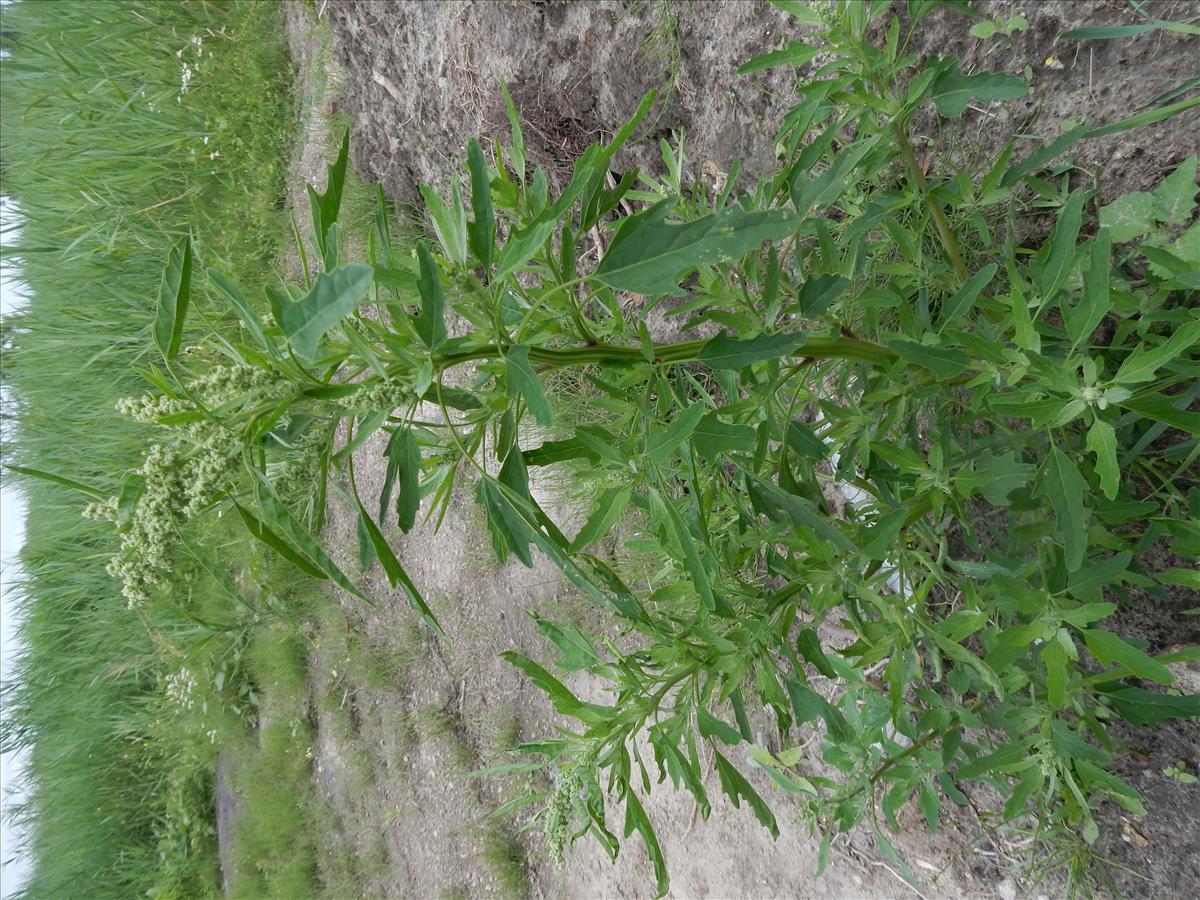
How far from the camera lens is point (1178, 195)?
1.46m

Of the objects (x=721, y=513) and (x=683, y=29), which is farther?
(x=683, y=29)

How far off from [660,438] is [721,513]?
93 centimetres

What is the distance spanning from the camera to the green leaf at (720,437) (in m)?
1.19

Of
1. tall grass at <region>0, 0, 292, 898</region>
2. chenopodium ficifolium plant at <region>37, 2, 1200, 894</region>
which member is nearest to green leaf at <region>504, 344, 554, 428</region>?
chenopodium ficifolium plant at <region>37, 2, 1200, 894</region>

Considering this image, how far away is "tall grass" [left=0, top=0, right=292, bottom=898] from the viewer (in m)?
4.34

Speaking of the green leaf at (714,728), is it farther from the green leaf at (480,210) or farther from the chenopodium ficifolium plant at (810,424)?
the green leaf at (480,210)

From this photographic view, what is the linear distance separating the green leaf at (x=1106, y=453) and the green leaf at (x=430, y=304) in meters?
0.93

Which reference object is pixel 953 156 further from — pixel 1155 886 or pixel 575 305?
pixel 1155 886

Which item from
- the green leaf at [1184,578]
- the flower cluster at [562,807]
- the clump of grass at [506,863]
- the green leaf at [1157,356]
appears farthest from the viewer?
the clump of grass at [506,863]

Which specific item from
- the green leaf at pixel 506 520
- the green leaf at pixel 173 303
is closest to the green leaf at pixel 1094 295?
A: the green leaf at pixel 506 520

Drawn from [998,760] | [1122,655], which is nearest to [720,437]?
[1122,655]

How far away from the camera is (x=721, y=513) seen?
208 centimetres

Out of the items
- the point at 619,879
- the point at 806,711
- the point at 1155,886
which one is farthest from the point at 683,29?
the point at 619,879

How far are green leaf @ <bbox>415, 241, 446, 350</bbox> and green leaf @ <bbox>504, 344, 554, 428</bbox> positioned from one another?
3.7 inches
